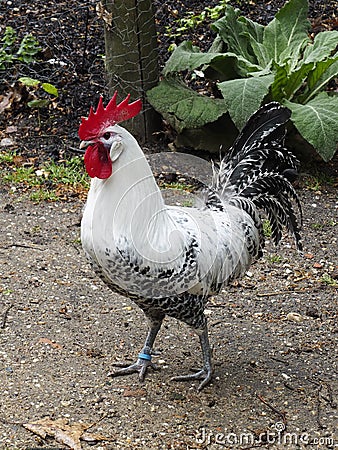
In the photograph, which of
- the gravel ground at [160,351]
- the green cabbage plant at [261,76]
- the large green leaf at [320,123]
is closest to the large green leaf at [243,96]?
the green cabbage plant at [261,76]

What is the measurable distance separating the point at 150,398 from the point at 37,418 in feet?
2.23

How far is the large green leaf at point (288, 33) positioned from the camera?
23.4 ft

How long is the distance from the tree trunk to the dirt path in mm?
1697

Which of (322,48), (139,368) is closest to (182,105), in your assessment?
(322,48)

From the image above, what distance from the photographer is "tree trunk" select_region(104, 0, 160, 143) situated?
6.91 metres

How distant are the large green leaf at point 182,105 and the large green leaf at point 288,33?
2.71 feet

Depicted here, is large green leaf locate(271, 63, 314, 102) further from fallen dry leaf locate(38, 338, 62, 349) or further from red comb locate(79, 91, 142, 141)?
fallen dry leaf locate(38, 338, 62, 349)

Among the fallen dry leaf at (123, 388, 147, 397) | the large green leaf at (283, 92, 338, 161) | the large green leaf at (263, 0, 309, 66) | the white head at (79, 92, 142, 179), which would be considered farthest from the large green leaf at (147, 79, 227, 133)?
the fallen dry leaf at (123, 388, 147, 397)

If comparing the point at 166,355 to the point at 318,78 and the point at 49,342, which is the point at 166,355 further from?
the point at 318,78

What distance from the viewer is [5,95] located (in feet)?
27.2

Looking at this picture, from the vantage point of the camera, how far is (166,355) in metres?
4.73

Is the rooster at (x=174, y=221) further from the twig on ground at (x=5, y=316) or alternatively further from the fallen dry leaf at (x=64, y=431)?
the twig on ground at (x=5, y=316)

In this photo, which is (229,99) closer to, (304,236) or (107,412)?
(304,236)

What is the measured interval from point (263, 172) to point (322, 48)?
2970 mm
